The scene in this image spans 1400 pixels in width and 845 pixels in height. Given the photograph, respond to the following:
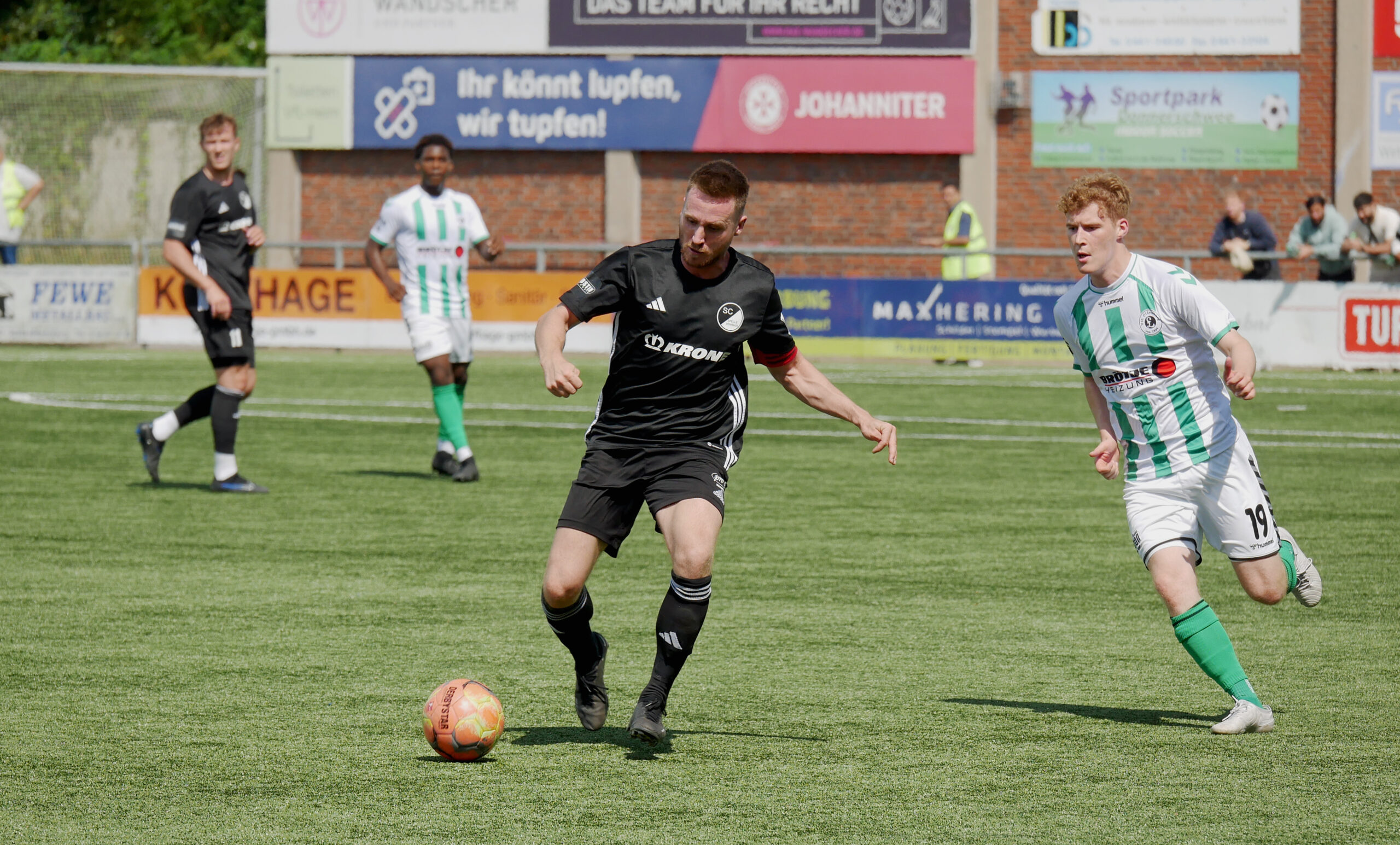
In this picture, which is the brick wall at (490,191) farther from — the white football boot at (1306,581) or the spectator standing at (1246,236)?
the white football boot at (1306,581)

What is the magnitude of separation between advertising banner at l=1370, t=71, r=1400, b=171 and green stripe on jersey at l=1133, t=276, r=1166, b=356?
25.1 meters

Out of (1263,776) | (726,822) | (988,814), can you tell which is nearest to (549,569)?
(726,822)

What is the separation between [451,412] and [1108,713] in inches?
281

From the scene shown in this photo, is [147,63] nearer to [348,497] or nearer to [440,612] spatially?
[348,497]

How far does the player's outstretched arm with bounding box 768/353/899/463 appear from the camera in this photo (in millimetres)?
6059

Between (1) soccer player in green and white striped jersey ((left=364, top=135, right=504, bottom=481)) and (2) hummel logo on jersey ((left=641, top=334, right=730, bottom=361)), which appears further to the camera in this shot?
(1) soccer player in green and white striped jersey ((left=364, top=135, right=504, bottom=481))

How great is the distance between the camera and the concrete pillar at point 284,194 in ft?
108

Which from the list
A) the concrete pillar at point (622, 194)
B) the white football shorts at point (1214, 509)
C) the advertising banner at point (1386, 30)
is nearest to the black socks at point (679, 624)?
the white football shorts at point (1214, 509)

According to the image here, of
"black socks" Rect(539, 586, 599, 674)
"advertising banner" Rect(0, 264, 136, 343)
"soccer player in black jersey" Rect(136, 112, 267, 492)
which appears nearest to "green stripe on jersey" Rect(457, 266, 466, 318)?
"soccer player in black jersey" Rect(136, 112, 267, 492)

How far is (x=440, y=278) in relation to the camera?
42.2ft

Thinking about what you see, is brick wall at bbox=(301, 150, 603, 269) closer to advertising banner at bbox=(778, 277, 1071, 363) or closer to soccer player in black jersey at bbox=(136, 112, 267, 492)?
advertising banner at bbox=(778, 277, 1071, 363)

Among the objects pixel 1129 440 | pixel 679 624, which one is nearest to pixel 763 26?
pixel 1129 440

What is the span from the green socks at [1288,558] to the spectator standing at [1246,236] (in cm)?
1712

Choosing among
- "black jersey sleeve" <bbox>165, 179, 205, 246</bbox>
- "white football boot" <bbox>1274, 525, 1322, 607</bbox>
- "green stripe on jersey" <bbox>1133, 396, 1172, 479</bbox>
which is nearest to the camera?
"green stripe on jersey" <bbox>1133, 396, 1172, 479</bbox>
